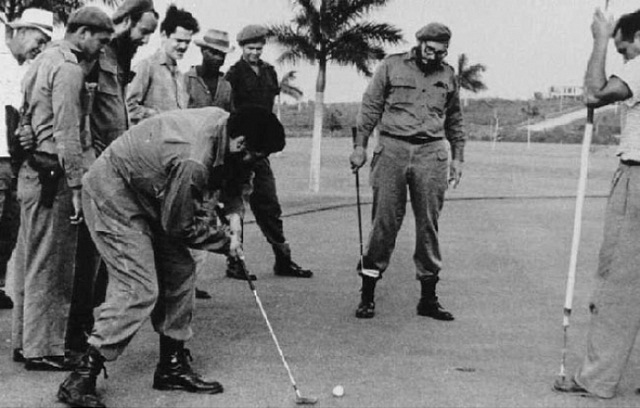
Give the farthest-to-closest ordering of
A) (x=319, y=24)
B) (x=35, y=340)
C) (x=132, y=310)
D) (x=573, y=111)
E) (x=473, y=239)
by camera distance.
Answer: (x=573, y=111) → (x=319, y=24) → (x=473, y=239) → (x=35, y=340) → (x=132, y=310)

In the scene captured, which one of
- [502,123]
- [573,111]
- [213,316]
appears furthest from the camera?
[573,111]

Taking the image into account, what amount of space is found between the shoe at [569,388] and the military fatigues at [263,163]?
4354 mm

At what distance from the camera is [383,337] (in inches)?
298

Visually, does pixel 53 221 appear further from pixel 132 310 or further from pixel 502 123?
pixel 502 123

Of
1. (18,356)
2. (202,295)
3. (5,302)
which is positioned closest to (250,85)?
(202,295)

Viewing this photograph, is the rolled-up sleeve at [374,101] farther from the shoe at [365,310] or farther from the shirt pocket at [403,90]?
the shoe at [365,310]

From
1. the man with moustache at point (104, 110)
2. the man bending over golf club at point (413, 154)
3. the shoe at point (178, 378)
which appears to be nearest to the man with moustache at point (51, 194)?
the man with moustache at point (104, 110)

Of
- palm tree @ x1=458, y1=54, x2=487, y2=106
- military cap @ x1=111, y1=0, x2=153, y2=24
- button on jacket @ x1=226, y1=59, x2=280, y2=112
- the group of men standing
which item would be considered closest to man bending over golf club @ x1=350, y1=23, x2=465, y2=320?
button on jacket @ x1=226, y1=59, x2=280, y2=112

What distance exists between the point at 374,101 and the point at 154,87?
5.91ft

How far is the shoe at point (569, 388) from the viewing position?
241 inches

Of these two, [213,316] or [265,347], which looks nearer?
[265,347]

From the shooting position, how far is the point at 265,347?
7129mm

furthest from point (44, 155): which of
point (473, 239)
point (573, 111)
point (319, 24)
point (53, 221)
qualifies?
point (573, 111)

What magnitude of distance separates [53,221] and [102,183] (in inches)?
33.8
